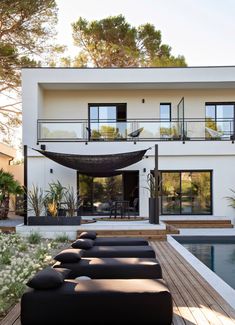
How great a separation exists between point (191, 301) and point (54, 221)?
291 inches

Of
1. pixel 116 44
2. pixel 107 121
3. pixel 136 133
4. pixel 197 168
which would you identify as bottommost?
pixel 197 168

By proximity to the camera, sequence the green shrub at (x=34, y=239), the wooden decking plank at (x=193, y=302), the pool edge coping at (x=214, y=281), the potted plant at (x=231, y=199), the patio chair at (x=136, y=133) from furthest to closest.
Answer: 1. the patio chair at (x=136, y=133)
2. the potted plant at (x=231, y=199)
3. the green shrub at (x=34, y=239)
4. the pool edge coping at (x=214, y=281)
5. the wooden decking plank at (x=193, y=302)

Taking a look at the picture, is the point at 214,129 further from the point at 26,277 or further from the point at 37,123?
the point at 26,277

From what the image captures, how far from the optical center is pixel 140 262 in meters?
5.75

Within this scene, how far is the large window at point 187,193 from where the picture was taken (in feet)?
52.6

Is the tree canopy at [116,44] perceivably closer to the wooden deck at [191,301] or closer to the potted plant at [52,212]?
the potted plant at [52,212]

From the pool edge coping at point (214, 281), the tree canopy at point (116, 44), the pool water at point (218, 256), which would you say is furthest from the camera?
the tree canopy at point (116, 44)

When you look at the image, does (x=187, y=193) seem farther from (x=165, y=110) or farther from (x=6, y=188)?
(x=6, y=188)

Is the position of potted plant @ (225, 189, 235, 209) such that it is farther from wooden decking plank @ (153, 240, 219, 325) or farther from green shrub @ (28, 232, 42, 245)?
wooden decking plank @ (153, 240, 219, 325)

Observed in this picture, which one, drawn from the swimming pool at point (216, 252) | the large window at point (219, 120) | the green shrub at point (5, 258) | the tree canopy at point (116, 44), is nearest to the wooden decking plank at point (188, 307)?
the swimming pool at point (216, 252)

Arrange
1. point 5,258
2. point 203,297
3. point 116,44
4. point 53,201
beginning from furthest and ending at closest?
point 116,44
point 53,201
point 5,258
point 203,297

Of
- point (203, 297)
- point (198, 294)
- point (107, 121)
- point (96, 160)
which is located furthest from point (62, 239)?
point (107, 121)

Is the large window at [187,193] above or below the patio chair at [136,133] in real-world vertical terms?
below

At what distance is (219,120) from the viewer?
16.7 metres
